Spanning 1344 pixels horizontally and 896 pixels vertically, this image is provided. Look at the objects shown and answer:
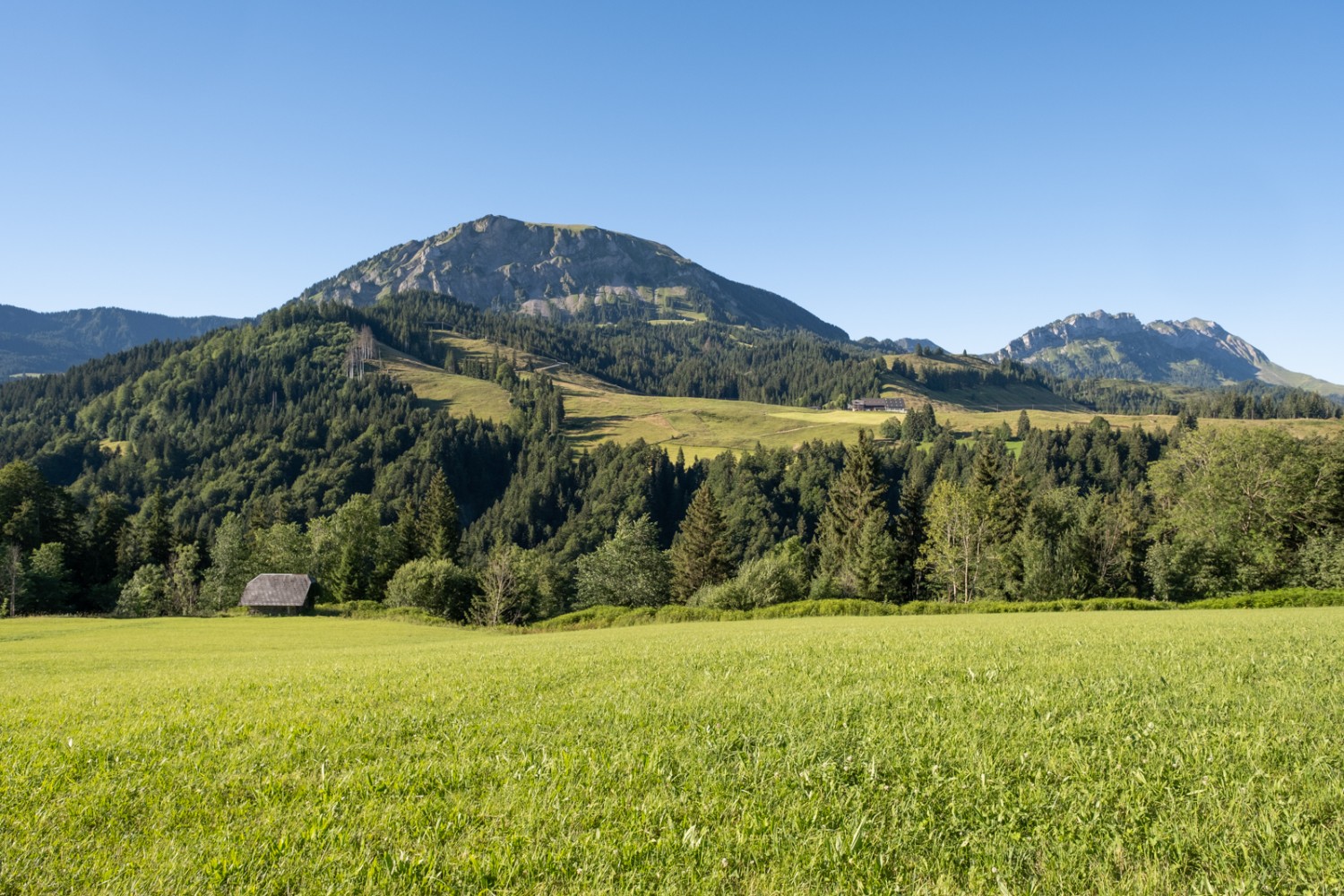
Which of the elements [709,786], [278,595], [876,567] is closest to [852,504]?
[876,567]

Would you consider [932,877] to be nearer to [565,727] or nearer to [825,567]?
[565,727]

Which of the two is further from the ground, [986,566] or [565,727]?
[565,727]

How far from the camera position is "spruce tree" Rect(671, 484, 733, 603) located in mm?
91125

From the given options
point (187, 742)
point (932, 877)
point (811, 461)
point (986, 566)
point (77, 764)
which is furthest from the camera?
point (811, 461)

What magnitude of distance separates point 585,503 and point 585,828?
192 m

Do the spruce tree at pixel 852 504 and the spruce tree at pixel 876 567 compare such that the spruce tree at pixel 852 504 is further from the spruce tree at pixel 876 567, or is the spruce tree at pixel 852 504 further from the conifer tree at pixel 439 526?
the conifer tree at pixel 439 526

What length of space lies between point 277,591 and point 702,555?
179 feet

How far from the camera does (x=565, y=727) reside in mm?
8570

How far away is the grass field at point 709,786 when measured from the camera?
492 cm

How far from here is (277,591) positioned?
3406 inches

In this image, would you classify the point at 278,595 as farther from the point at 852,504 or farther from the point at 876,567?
the point at 852,504

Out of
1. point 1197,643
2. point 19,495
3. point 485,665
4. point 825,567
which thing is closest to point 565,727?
point 485,665

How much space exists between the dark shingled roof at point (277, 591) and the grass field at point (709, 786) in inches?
3291

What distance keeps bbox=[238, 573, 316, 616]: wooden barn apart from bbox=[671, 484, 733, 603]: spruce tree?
155 feet
